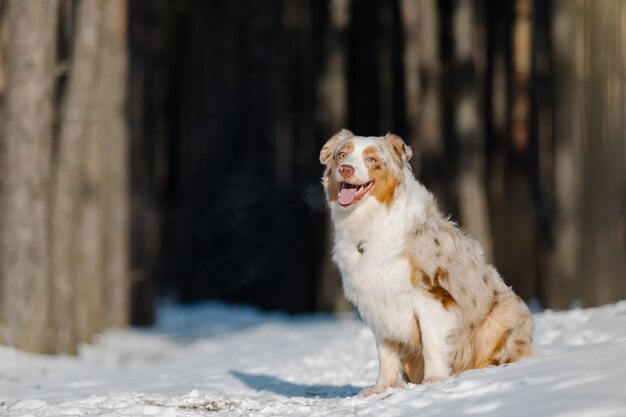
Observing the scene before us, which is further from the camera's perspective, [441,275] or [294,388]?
[294,388]

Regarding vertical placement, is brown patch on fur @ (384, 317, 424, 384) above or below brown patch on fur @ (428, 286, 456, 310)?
below

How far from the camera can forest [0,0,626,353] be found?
14.5 meters

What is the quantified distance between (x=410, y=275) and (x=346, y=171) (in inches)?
37.1

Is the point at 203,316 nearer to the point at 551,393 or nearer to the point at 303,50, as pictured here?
the point at 303,50

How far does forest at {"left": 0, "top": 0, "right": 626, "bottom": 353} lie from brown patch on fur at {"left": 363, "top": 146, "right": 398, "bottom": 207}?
22.6 feet

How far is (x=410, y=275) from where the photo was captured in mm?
8523

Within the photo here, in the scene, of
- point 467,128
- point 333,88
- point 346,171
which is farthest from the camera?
point 333,88

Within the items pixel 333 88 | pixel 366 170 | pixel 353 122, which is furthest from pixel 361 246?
pixel 353 122

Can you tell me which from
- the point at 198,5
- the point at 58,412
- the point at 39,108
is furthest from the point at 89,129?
the point at 198,5

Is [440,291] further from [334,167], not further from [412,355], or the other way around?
[334,167]

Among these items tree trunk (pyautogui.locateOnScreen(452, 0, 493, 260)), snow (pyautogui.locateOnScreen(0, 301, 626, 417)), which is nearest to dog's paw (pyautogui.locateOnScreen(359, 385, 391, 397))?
snow (pyautogui.locateOnScreen(0, 301, 626, 417))

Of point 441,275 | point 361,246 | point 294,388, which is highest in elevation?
point 361,246

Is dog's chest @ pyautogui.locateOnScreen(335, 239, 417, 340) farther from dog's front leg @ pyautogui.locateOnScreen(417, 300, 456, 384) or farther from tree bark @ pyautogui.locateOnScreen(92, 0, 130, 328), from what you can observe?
tree bark @ pyautogui.locateOnScreen(92, 0, 130, 328)

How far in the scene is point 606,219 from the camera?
16.1 metres
